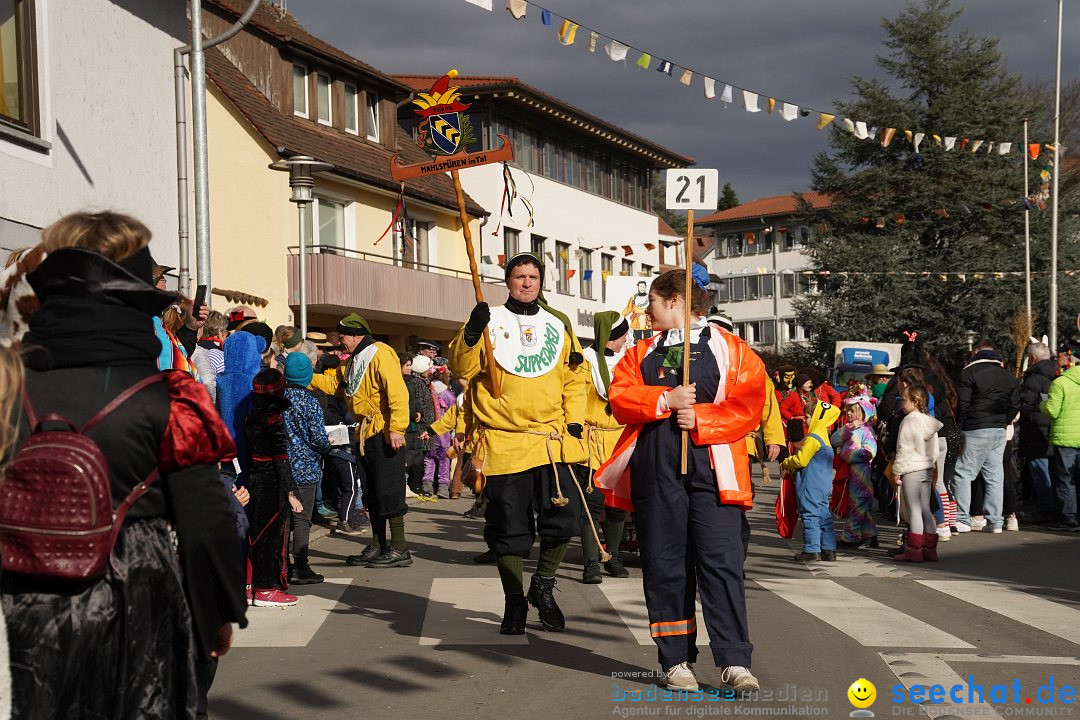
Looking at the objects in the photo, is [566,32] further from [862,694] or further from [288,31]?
[288,31]

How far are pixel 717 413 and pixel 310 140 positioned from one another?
25.6 m

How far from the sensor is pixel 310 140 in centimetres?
3008

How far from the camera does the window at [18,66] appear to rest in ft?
41.5

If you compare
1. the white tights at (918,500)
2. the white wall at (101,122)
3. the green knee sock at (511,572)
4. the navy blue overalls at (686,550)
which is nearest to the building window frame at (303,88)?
the white wall at (101,122)

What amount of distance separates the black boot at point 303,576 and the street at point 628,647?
0.12 metres

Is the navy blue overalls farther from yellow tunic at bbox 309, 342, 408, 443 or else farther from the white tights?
the white tights

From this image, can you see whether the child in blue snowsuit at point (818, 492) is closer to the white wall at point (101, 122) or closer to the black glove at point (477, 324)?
the black glove at point (477, 324)

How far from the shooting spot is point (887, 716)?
5.24 metres

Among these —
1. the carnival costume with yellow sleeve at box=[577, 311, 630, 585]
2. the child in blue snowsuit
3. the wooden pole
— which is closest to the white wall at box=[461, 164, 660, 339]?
the child in blue snowsuit

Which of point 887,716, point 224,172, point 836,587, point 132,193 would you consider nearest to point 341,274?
point 224,172

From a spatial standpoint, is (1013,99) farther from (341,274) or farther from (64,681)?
(64,681)

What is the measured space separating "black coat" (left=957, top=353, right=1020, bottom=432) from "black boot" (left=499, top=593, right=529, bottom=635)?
7872 mm

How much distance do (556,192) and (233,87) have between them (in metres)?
16.4

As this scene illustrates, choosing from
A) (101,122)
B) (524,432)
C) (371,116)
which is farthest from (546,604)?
(371,116)
